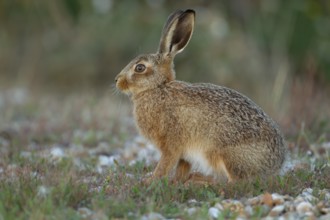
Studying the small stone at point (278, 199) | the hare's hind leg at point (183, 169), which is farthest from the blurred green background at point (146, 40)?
the small stone at point (278, 199)

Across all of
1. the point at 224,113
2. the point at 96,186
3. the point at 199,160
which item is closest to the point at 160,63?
the point at 224,113

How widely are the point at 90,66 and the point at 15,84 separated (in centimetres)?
274

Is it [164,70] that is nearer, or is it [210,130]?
[210,130]

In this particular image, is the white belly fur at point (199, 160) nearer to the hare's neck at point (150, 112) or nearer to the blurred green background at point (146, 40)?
the hare's neck at point (150, 112)

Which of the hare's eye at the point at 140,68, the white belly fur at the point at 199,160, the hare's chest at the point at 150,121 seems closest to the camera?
the white belly fur at the point at 199,160

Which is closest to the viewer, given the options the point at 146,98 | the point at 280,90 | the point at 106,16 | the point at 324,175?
the point at 324,175

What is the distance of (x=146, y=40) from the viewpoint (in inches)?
783

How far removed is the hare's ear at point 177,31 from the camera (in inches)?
276

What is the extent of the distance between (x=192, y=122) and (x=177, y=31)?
1058 mm

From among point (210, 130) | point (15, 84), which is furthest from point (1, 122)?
point (15, 84)

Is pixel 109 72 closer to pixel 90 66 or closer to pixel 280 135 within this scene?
pixel 90 66

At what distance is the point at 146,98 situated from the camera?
7.00 m

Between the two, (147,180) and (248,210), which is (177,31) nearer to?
(147,180)

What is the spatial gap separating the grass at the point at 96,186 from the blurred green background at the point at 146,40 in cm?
819
